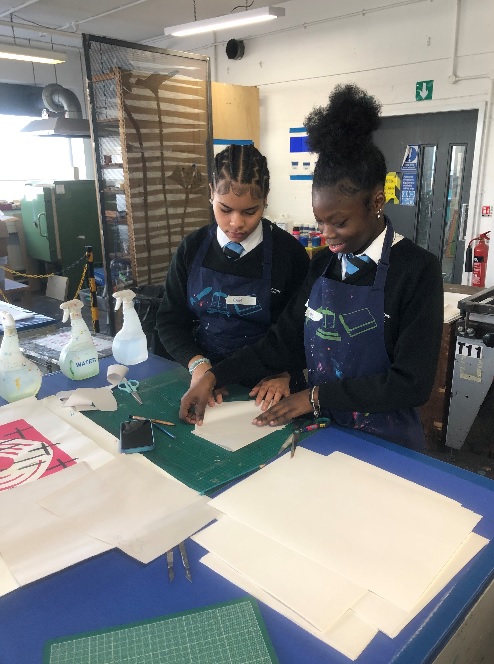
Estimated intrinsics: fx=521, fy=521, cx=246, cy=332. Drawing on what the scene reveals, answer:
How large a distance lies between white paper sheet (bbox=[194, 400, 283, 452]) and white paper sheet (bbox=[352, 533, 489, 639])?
0.50 meters

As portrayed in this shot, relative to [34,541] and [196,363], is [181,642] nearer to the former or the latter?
[34,541]

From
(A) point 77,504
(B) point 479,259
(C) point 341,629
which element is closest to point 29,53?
(B) point 479,259

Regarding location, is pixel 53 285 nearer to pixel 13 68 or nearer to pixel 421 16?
pixel 13 68

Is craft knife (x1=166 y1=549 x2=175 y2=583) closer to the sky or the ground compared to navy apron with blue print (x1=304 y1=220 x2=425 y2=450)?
closer to the ground

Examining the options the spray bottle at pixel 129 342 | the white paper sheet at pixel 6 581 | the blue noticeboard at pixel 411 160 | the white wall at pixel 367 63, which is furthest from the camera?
the blue noticeboard at pixel 411 160

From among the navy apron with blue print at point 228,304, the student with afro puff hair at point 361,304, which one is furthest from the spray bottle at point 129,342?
the student with afro puff hair at point 361,304

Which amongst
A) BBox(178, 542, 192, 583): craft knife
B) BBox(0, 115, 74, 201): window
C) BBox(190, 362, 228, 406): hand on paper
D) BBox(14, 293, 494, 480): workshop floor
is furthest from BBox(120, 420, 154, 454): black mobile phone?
BBox(0, 115, 74, 201): window

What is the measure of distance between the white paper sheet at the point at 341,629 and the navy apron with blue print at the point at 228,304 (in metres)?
0.99

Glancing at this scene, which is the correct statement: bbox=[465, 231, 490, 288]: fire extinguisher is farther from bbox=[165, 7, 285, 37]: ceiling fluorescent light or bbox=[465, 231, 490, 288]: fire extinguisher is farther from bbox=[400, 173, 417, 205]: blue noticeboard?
bbox=[165, 7, 285, 37]: ceiling fluorescent light

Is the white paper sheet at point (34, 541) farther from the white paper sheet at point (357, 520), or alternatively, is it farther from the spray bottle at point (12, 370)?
the spray bottle at point (12, 370)

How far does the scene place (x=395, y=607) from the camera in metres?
0.79

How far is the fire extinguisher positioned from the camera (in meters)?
4.61

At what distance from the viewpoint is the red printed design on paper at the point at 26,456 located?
115 centimetres

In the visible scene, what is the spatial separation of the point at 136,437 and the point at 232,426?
25cm
